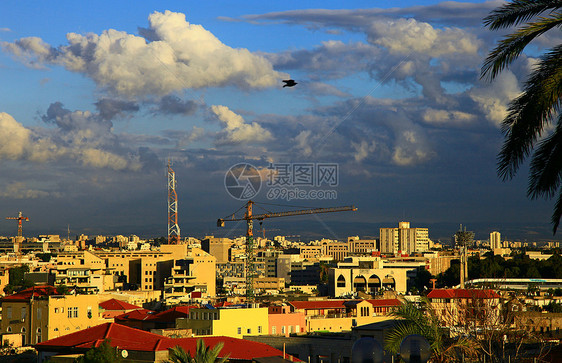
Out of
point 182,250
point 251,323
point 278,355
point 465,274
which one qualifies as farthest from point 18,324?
point 182,250

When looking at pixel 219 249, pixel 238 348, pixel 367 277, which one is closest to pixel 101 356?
pixel 238 348

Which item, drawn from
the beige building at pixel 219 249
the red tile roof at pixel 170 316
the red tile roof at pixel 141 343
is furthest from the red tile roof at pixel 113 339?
the beige building at pixel 219 249

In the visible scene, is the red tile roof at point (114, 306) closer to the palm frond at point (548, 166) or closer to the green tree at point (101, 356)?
the green tree at point (101, 356)

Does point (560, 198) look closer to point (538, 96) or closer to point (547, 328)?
point (538, 96)

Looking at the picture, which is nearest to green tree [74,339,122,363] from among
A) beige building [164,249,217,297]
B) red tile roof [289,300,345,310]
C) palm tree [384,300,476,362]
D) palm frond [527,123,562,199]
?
palm tree [384,300,476,362]

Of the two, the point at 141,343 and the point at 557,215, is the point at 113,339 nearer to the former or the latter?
the point at 141,343

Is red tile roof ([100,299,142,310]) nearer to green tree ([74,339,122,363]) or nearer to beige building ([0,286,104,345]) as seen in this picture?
beige building ([0,286,104,345])
